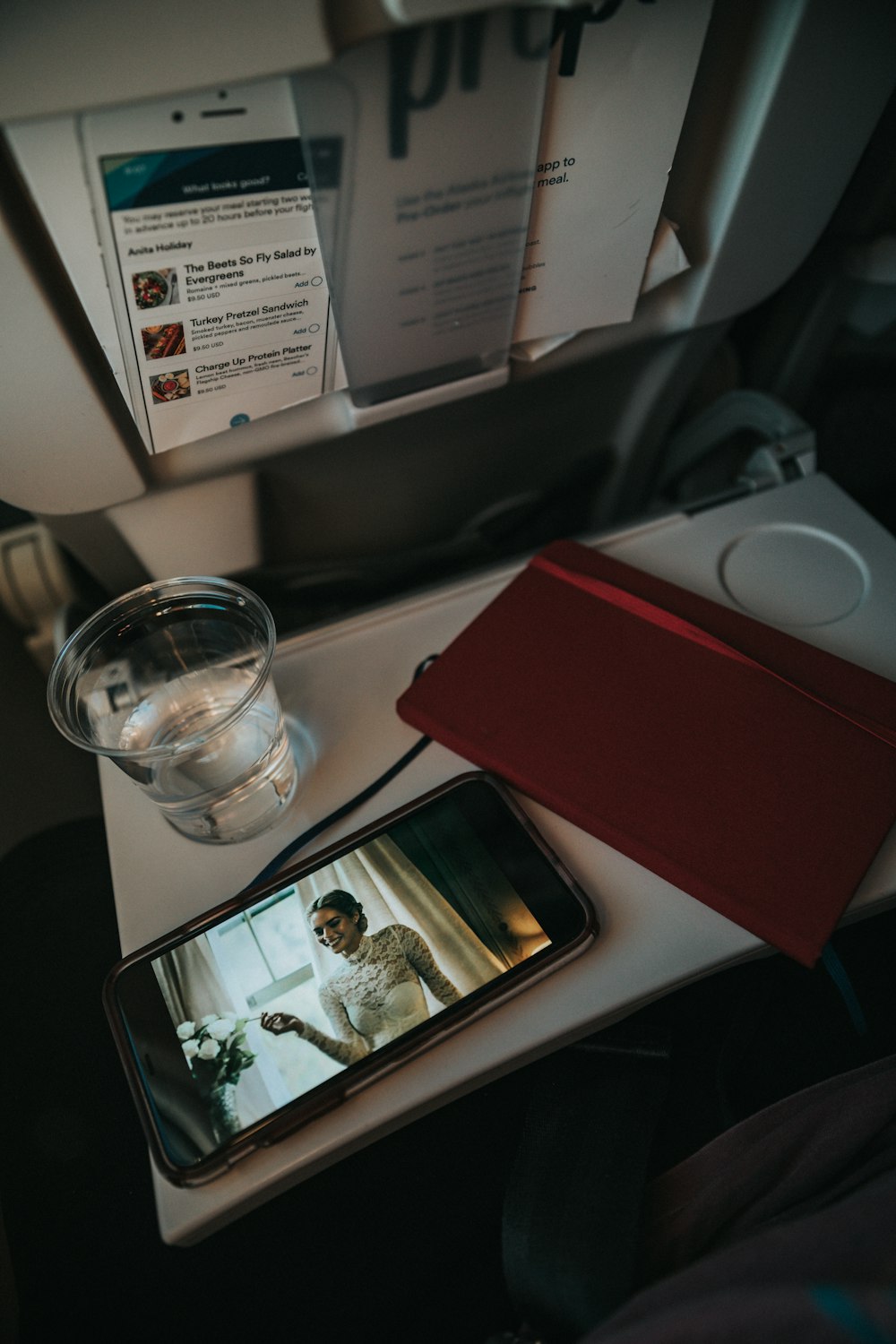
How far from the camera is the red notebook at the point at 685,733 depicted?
0.44 m

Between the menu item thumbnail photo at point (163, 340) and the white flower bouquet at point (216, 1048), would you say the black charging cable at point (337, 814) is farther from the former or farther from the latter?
the menu item thumbnail photo at point (163, 340)

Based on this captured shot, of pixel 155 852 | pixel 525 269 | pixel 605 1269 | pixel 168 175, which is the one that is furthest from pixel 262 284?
pixel 605 1269

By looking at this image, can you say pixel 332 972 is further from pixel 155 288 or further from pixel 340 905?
pixel 155 288

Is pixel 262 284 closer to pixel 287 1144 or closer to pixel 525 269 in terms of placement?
pixel 525 269

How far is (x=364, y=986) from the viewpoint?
42cm

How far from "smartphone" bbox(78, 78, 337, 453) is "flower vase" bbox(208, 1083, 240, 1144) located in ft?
1.24

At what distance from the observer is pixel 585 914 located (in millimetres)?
437

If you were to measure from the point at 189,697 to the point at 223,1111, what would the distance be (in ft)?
0.91

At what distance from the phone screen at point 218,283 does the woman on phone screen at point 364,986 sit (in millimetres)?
321

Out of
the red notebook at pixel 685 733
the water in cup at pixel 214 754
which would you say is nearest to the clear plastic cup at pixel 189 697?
the water in cup at pixel 214 754

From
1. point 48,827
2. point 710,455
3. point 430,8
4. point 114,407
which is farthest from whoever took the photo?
point 710,455

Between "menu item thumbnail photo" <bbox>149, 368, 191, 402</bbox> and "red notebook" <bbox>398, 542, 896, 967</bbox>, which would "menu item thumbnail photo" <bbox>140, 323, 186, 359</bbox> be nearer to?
"menu item thumbnail photo" <bbox>149, 368, 191, 402</bbox>

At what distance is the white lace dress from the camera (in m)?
0.41

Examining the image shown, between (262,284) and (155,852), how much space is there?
13.8 inches
